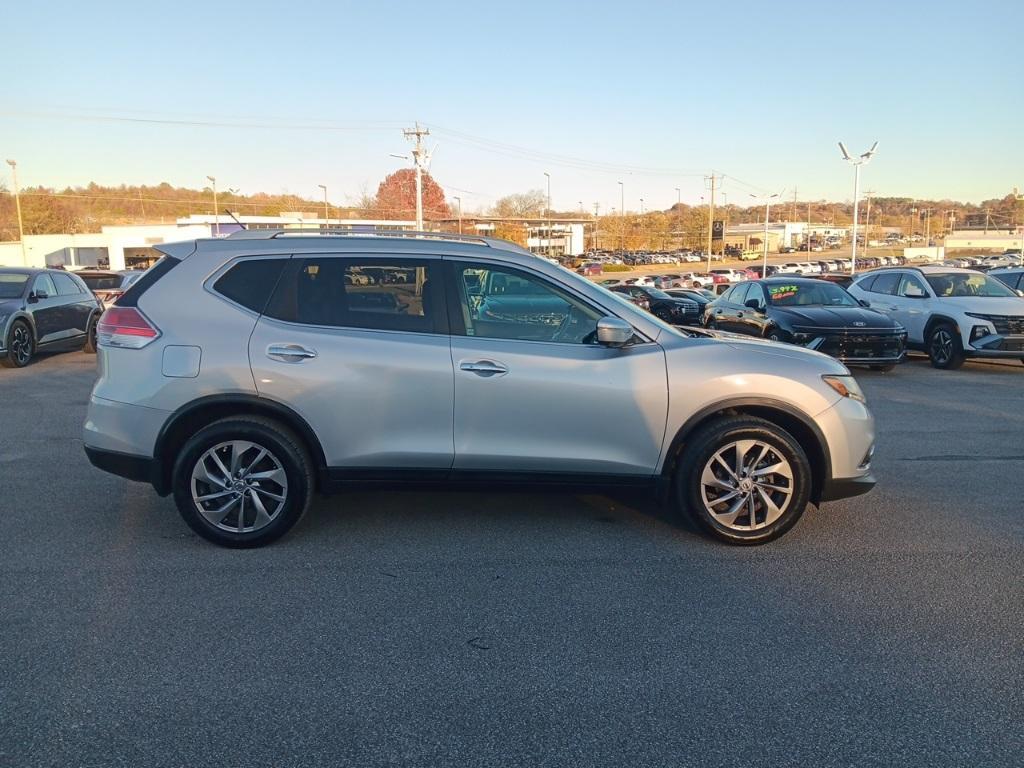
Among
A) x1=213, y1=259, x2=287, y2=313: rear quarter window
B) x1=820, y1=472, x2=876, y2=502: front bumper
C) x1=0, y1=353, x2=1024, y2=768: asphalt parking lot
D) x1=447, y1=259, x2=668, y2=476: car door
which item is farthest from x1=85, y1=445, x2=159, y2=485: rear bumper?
x1=820, y1=472, x2=876, y2=502: front bumper

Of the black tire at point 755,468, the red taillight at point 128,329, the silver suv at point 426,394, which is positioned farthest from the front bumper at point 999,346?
the red taillight at point 128,329

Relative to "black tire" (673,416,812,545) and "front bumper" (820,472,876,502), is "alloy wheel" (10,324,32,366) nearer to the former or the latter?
"black tire" (673,416,812,545)

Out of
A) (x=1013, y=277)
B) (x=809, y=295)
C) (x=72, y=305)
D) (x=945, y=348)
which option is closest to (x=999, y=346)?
(x=945, y=348)

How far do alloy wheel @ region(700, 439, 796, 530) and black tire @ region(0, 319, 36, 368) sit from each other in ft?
38.6

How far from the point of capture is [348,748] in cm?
280

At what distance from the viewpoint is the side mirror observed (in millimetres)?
4594

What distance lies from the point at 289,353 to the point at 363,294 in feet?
1.87

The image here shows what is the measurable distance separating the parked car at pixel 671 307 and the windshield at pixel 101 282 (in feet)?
45.0

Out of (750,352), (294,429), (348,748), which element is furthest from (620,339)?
(348,748)

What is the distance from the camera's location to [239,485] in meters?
4.63

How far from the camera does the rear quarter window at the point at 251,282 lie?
4.75 meters

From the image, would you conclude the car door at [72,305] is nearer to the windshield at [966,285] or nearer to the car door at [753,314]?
the car door at [753,314]

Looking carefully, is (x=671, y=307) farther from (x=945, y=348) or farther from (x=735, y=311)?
(x=945, y=348)

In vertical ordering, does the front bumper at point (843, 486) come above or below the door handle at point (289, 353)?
below
